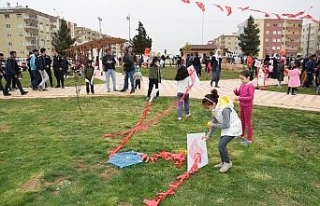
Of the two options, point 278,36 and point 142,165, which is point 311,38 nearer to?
point 278,36

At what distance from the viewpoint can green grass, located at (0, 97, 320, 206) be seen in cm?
412

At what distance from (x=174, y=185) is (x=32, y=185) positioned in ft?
5.98

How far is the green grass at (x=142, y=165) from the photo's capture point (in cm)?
412

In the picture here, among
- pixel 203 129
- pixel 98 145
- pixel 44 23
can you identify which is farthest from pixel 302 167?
pixel 44 23

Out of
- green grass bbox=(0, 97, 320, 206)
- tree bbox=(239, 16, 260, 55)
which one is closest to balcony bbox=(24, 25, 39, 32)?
tree bbox=(239, 16, 260, 55)

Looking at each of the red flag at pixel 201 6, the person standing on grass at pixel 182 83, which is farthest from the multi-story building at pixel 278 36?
the red flag at pixel 201 6

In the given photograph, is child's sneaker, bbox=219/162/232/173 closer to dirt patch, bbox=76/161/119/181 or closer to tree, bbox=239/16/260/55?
dirt patch, bbox=76/161/119/181

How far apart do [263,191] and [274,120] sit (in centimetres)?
475

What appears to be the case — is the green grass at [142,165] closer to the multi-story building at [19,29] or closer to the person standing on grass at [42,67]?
the person standing on grass at [42,67]

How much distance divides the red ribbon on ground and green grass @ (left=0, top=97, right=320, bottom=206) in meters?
0.07

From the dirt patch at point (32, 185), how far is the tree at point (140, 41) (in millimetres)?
45804

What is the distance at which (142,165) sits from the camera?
5172mm

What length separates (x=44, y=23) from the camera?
344 feet

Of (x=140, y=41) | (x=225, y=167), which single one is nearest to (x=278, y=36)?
(x=140, y=41)
